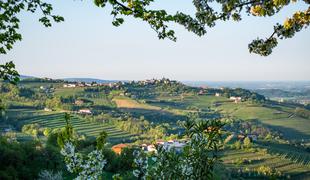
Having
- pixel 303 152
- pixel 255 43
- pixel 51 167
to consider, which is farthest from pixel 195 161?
pixel 303 152

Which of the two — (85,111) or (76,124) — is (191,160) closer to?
(76,124)

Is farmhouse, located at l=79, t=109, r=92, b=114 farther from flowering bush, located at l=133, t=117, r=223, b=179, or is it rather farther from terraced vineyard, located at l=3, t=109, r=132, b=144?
flowering bush, located at l=133, t=117, r=223, b=179

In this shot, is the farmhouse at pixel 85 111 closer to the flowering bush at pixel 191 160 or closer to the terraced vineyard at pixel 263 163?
the terraced vineyard at pixel 263 163

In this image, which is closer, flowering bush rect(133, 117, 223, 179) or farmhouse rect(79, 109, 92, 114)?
flowering bush rect(133, 117, 223, 179)

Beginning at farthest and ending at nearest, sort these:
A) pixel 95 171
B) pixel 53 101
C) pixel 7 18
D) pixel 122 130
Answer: pixel 53 101
pixel 122 130
pixel 7 18
pixel 95 171

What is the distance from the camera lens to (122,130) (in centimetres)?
16825

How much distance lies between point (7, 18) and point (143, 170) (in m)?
5.91

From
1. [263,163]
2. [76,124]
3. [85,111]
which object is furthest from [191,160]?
[85,111]

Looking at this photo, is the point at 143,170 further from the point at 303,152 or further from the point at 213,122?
the point at 303,152

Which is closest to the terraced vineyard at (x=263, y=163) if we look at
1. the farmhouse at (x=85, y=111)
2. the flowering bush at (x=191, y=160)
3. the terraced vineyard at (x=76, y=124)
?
the terraced vineyard at (x=76, y=124)

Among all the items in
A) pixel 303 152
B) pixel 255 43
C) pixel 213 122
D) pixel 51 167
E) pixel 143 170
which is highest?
pixel 255 43

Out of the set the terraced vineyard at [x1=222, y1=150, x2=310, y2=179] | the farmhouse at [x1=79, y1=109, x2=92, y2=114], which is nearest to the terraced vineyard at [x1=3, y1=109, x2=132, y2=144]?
the farmhouse at [x1=79, y1=109, x2=92, y2=114]

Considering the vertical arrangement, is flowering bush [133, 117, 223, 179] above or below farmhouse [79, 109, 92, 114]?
above

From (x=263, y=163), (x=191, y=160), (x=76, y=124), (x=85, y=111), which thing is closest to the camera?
(x=191, y=160)
